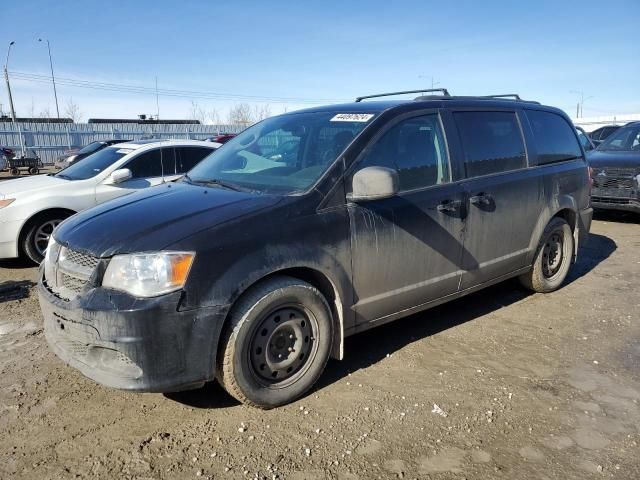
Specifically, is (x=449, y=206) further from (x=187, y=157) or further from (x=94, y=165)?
(x=94, y=165)

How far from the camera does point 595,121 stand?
4450 cm

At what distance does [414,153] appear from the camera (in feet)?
12.7

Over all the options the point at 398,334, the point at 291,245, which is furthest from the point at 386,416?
the point at 398,334

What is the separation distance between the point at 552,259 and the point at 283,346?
3510 mm

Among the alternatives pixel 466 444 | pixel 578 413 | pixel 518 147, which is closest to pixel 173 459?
pixel 466 444

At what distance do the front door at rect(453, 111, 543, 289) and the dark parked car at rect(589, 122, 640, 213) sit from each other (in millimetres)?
5333

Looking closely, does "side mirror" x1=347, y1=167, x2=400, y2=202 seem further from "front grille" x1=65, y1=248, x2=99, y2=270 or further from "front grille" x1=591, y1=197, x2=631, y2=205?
"front grille" x1=591, y1=197, x2=631, y2=205

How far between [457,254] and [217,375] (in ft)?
6.92

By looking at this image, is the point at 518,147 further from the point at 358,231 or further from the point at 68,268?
the point at 68,268

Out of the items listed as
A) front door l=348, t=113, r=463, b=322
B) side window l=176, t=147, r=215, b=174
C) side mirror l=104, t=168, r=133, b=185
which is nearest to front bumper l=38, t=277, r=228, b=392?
front door l=348, t=113, r=463, b=322

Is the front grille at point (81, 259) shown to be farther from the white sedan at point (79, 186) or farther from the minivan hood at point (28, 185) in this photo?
the minivan hood at point (28, 185)

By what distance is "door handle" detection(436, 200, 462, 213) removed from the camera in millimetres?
3908

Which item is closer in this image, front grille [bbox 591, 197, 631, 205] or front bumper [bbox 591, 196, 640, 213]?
front bumper [bbox 591, 196, 640, 213]

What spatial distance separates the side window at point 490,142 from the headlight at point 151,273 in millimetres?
2502
